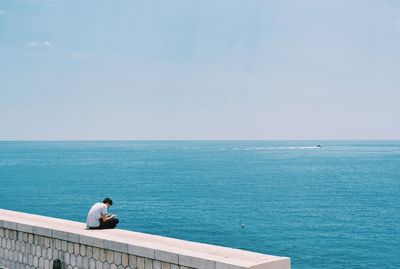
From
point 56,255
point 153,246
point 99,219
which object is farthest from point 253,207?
point 153,246

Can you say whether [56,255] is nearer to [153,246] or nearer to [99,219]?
[99,219]

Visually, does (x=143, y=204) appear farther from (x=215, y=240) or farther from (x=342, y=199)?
(x=342, y=199)

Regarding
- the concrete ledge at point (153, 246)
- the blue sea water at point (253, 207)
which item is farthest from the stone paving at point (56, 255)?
the blue sea water at point (253, 207)

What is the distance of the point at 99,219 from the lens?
40.5ft

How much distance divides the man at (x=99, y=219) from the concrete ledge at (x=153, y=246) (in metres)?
0.26

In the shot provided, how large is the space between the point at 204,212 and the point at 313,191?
3251 cm

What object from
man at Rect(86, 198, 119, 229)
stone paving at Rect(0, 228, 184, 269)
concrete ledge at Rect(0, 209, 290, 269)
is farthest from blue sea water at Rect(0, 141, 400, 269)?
concrete ledge at Rect(0, 209, 290, 269)

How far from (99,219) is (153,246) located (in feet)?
9.43

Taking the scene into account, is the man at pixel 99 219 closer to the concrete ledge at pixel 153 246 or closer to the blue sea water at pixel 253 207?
the concrete ledge at pixel 153 246

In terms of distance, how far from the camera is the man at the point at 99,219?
1229cm

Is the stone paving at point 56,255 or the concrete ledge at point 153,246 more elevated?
the concrete ledge at point 153,246

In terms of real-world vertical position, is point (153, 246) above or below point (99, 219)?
below

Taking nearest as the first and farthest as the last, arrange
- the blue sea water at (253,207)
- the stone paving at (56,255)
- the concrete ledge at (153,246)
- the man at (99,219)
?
the concrete ledge at (153,246) < the stone paving at (56,255) < the man at (99,219) < the blue sea water at (253,207)

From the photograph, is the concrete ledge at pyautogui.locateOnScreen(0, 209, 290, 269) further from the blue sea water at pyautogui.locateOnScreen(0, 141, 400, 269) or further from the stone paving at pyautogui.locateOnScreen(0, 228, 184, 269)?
the blue sea water at pyautogui.locateOnScreen(0, 141, 400, 269)
